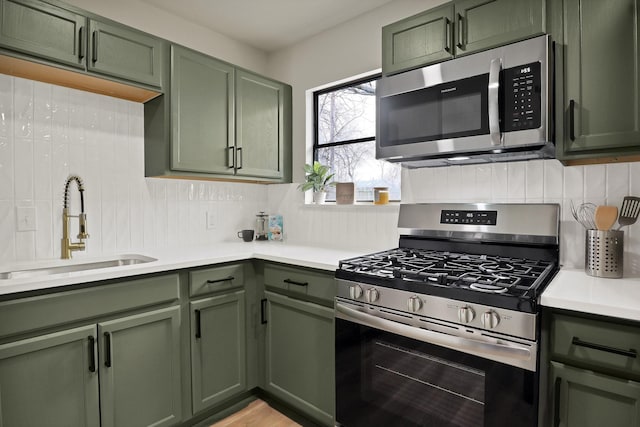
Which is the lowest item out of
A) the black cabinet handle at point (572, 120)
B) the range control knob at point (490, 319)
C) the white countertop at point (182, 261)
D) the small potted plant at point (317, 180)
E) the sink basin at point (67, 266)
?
the range control knob at point (490, 319)

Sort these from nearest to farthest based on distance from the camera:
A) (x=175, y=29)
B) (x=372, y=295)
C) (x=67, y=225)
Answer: (x=372, y=295) → (x=67, y=225) → (x=175, y=29)

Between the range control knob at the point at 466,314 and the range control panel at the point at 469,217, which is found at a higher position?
the range control panel at the point at 469,217

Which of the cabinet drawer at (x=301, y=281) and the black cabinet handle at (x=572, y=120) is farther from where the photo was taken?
the cabinet drawer at (x=301, y=281)

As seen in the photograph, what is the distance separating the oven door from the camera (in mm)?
1217

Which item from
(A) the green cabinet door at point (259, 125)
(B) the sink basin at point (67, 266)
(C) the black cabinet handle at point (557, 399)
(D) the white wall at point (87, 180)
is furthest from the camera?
(A) the green cabinet door at point (259, 125)

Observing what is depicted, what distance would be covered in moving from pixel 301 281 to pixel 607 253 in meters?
1.33

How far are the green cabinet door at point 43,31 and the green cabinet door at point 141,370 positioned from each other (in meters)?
1.25

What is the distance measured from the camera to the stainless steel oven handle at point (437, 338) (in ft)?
3.95

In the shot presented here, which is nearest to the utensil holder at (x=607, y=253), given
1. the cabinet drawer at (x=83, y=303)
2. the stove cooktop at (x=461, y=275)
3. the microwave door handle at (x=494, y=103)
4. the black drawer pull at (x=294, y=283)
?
the stove cooktop at (x=461, y=275)

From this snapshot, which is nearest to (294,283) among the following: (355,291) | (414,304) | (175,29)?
(355,291)

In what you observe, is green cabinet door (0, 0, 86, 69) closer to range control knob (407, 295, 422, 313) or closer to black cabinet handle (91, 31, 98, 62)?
black cabinet handle (91, 31, 98, 62)

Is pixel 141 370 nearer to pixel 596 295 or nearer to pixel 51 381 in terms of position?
pixel 51 381

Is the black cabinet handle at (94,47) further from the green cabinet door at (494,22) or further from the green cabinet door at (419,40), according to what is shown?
the green cabinet door at (494,22)

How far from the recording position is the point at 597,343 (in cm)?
112
